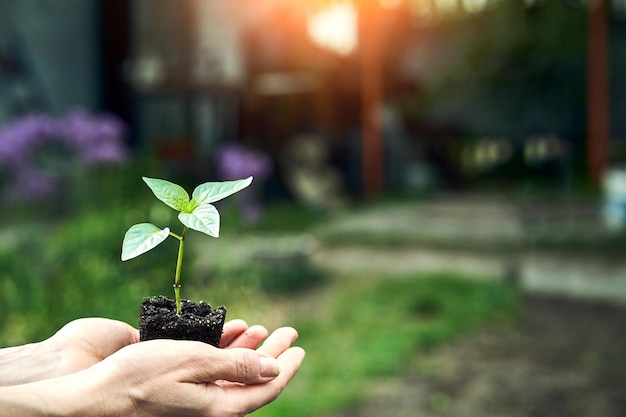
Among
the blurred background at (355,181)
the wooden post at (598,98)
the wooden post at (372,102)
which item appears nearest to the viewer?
the blurred background at (355,181)

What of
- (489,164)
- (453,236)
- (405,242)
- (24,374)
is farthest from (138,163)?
(489,164)

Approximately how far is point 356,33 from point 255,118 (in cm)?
176

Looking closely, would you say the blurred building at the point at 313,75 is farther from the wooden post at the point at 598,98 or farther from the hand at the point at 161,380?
the hand at the point at 161,380

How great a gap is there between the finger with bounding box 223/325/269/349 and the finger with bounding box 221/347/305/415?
0.28 feet

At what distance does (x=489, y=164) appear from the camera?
1109cm

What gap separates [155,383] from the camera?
4.36ft

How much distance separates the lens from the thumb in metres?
1.34

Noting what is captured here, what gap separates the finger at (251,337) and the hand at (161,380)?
165 millimetres

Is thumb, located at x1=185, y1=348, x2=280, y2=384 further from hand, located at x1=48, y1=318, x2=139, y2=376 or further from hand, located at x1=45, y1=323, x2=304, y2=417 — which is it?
hand, located at x1=48, y1=318, x2=139, y2=376

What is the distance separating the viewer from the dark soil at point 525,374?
3.56 m

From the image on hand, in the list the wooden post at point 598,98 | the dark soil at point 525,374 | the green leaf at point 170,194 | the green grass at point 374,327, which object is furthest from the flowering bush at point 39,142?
the wooden post at point 598,98

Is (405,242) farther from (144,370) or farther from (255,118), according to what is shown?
(144,370)

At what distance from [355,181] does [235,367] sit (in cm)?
905

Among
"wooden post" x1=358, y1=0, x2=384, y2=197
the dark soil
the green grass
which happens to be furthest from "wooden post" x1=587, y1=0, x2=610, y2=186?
the dark soil
